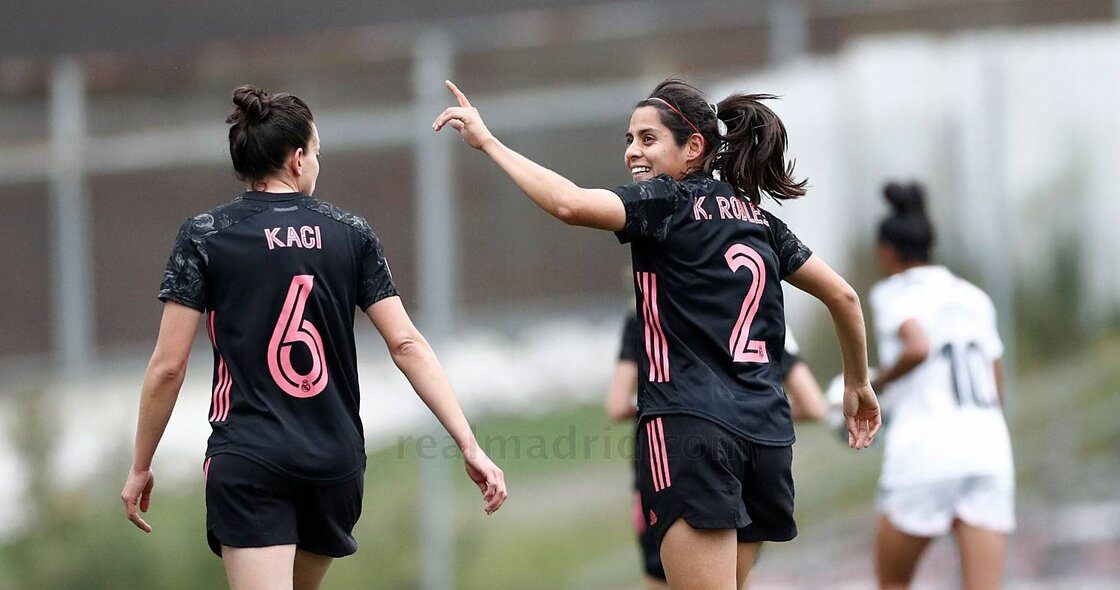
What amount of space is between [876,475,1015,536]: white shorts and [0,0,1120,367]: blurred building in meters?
2.61

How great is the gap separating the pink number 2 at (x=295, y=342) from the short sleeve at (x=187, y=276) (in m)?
0.23

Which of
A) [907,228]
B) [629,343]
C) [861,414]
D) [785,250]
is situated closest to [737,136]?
[785,250]

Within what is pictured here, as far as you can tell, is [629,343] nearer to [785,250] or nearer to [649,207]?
[785,250]

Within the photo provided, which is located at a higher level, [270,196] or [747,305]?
[270,196]

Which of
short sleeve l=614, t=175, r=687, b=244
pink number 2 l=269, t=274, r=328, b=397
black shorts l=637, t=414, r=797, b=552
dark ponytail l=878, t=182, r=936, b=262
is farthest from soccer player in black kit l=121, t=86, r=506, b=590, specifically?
dark ponytail l=878, t=182, r=936, b=262

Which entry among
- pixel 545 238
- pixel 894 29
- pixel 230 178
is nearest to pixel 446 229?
pixel 545 238

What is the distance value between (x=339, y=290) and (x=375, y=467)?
440 cm

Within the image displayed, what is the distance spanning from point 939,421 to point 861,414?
4.87ft

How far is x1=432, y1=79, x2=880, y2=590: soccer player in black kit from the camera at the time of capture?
142 inches

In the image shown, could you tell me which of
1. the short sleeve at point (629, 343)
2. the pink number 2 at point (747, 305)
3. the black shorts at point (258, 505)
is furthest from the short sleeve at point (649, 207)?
the short sleeve at point (629, 343)

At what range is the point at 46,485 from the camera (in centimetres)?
809

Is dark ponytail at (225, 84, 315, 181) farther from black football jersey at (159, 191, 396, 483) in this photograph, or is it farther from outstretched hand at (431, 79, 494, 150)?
outstretched hand at (431, 79, 494, 150)

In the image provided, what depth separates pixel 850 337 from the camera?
3979mm

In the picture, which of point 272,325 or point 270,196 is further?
point 270,196
